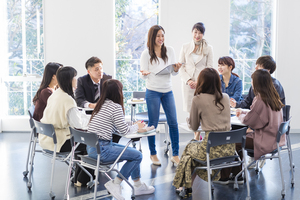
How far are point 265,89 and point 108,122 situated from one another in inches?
60.1

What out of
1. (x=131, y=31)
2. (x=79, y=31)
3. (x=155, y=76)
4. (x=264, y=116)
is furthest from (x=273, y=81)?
(x=79, y=31)

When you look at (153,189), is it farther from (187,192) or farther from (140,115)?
Result: (140,115)

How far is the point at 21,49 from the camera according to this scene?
6383 millimetres

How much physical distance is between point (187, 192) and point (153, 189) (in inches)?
14.1

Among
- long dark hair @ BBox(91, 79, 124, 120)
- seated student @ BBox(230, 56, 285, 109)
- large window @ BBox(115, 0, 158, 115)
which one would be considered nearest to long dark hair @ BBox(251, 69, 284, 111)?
seated student @ BBox(230, 56, 285, 109)

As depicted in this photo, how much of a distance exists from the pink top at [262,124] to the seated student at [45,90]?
6.70 ft

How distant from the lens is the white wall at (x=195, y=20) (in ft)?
19.8

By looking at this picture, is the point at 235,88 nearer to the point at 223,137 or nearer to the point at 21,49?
the point at 223,137

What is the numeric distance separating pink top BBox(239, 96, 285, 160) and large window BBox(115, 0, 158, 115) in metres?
3.42

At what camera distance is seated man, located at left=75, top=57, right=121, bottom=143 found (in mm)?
3943

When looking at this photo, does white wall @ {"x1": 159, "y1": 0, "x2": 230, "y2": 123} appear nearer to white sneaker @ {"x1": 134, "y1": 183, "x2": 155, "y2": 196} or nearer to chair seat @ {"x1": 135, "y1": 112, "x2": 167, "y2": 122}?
chair seat @ {"x1": 135, "y1": 112, "x2": 167, "y2": 122}

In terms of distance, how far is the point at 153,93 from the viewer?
4152 mm

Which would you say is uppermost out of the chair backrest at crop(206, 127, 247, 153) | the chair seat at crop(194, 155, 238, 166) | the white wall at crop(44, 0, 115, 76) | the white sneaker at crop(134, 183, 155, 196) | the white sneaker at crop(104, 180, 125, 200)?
the white wall at crop(44, 0, 115, 76)

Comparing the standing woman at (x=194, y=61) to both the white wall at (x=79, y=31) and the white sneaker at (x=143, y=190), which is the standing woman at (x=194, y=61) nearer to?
the white sneaker at (x=143, y=190)
